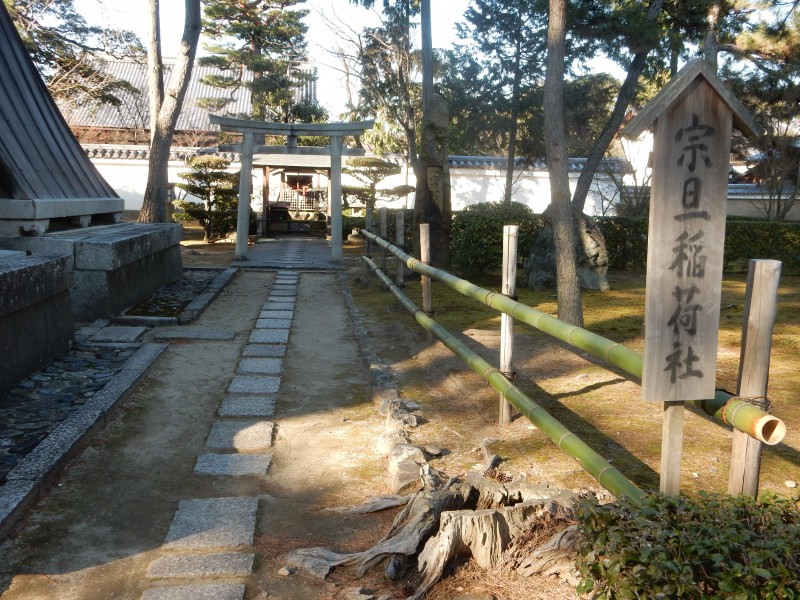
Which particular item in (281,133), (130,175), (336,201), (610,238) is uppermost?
(281,133)

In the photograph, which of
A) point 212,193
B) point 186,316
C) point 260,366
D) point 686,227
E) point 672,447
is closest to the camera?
point 686,227

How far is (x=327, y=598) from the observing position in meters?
2.47

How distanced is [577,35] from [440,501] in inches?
361

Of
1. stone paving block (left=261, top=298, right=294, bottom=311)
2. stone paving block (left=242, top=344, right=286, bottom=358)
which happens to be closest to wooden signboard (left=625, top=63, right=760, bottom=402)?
stone paving block (left=242, top=344, right=286, bottom=358)

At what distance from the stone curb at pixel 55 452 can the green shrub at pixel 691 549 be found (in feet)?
7.37

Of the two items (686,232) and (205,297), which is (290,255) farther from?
(686,232)

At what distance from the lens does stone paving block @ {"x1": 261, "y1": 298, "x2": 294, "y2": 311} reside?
841 cm

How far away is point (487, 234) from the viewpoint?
1067 cm

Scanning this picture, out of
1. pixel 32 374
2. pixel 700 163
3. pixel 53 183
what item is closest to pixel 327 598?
pixel 700 163

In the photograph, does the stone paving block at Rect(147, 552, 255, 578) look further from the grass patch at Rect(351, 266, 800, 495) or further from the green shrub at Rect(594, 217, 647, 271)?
the green shrub at Rect(594, 217, 647, 271)

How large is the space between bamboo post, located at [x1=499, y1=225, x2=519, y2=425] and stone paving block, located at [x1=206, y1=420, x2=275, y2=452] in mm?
1312

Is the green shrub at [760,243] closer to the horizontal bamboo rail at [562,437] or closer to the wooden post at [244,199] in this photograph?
the wooden post at [244,199]

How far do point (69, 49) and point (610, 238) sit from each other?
37.9 feet

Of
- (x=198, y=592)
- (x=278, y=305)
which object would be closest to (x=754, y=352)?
(x=198, y=592)
